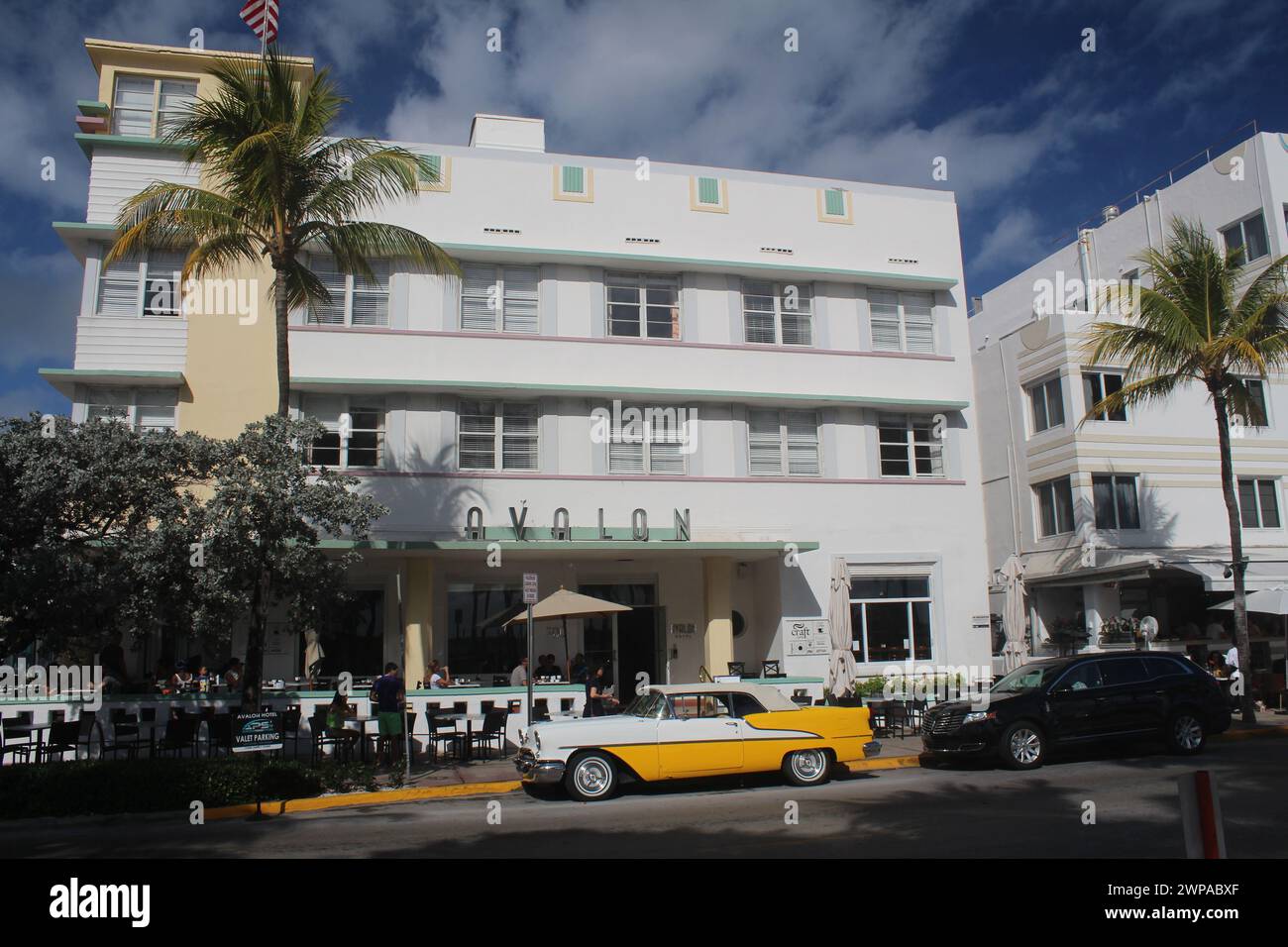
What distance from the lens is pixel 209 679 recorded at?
766 inches

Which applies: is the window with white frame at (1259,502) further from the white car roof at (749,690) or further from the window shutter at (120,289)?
the window shutter at (120,289)

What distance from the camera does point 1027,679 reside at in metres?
16.0

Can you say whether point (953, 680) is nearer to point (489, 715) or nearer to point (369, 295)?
point (489, 715)

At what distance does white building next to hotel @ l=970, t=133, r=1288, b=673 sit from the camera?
25844 millimetres

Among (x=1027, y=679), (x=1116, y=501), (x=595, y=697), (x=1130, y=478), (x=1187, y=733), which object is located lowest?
(x=1187, y=733)

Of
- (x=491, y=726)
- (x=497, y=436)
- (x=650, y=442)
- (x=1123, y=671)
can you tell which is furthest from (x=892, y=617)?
(x=491, y=726)

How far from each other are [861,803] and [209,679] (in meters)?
13.3

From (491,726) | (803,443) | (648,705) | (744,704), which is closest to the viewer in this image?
(648,705)

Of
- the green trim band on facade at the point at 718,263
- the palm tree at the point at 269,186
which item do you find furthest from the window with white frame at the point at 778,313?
the palm tree at the point at 269,186

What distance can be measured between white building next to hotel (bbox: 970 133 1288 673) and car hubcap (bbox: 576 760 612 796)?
16678 mm

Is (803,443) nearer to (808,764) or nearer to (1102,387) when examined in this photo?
(1102,387)

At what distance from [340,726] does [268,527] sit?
133 inches
